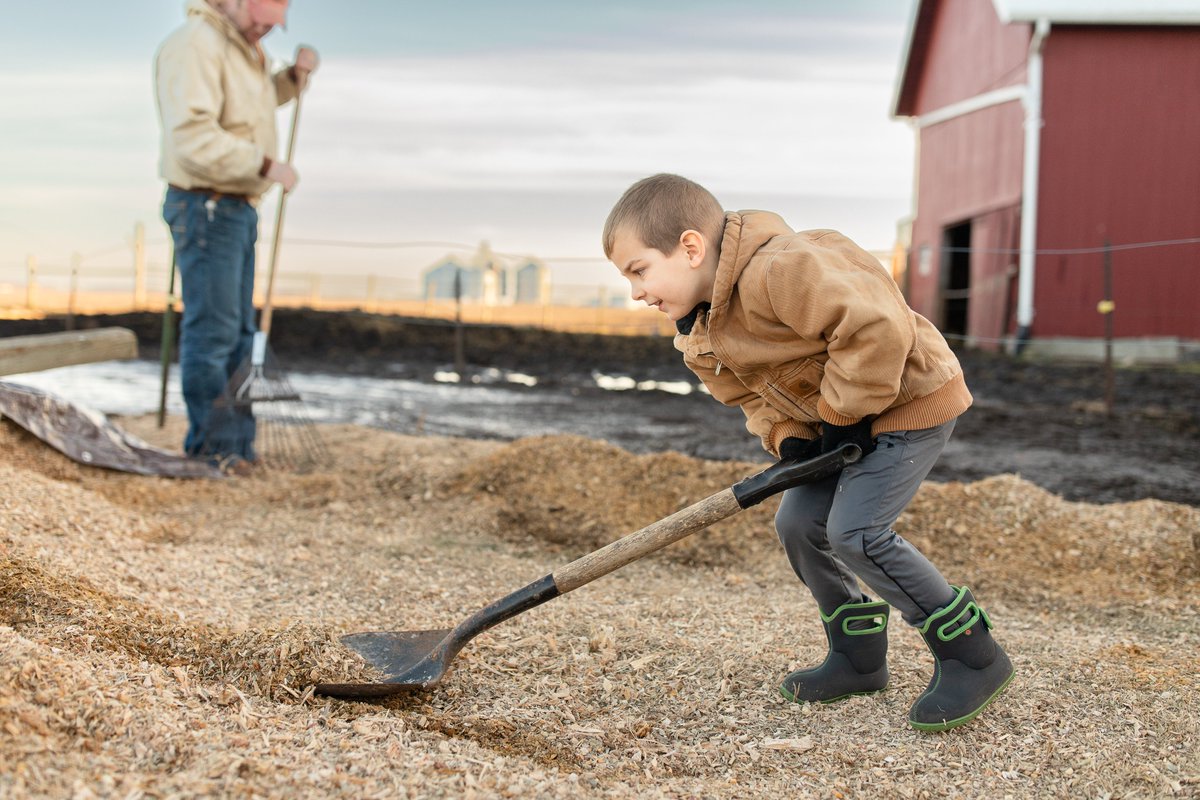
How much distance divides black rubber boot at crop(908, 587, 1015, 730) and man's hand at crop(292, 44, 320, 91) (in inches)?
176

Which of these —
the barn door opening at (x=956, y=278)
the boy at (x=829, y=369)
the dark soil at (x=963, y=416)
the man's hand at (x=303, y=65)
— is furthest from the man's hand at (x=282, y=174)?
the barn door opening at (x=956, y=278)

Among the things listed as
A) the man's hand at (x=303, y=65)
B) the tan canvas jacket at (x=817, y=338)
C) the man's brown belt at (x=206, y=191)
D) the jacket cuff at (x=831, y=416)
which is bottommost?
the jacket cuff at (x=831, y=416)

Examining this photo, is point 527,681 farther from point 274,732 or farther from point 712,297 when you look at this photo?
point 712,297

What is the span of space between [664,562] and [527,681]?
142 cm

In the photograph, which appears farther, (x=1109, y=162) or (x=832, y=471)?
(x=1109, y=162)

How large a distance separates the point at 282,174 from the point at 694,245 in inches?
133

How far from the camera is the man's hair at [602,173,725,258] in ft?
7.20

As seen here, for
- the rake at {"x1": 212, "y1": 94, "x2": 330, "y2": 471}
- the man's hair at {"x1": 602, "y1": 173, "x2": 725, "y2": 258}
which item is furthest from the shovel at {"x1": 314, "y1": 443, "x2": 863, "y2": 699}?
the rake at {"x1": 212, "y1": 94, "x2": 330, "y2": 471}

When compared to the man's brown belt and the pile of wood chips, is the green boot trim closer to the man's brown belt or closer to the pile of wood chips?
the pile of wood chips

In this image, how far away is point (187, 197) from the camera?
5.02 m

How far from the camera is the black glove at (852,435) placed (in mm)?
2309

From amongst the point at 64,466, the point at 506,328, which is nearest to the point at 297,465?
the point at 64,466

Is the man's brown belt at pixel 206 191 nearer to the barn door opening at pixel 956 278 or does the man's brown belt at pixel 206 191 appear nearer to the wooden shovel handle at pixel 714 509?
the wooden shovel handle at pixel 714 509

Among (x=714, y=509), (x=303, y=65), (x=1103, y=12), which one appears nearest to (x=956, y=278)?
(x=1103, y=12)
